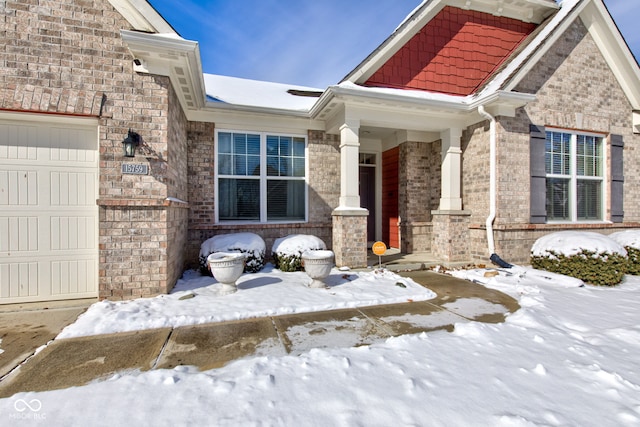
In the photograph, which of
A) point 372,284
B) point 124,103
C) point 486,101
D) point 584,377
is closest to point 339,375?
point 584,377

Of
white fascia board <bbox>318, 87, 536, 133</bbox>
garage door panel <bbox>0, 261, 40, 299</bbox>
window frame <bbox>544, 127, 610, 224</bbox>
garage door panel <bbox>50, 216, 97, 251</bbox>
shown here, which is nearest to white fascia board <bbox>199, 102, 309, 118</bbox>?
white fascia board <bbox>318, 87, 536, 133</bbox>

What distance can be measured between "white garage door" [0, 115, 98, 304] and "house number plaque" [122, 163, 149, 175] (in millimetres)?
606

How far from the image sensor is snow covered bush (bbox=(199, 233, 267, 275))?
5942mm

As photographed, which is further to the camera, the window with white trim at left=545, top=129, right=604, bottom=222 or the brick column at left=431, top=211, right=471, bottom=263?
the window with white trim at left=545, top=129, right=604, bottom=222

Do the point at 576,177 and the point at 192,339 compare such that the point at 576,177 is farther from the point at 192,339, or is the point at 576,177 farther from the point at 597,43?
the point at 192,339

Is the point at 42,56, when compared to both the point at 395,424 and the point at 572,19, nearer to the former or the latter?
the point at 395,424

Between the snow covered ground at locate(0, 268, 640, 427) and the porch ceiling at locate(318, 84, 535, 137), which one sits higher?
the porch ceiling at locate(318, 84, 535, 137)

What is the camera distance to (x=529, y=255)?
718 centimetres

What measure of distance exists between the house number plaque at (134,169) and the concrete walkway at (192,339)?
207 centimetres

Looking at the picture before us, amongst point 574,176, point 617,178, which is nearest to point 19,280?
point 574,176

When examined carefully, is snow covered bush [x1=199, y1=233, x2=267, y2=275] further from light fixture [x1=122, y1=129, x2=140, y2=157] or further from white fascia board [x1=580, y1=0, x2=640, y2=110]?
white fascia board [x1=580, y1=0, x2=640, y2=110]

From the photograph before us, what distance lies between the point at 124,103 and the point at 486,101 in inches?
276
